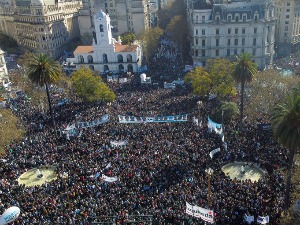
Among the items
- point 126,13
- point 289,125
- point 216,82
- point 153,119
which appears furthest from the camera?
point 126,13

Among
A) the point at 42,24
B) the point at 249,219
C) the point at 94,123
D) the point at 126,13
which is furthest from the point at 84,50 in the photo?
the point at 249,219

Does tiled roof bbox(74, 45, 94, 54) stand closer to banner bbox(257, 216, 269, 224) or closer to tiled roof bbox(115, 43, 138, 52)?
tiled roof bbox(115, 43, 138, 52)

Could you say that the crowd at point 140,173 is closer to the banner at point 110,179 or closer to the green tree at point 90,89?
the banner at point 110,179

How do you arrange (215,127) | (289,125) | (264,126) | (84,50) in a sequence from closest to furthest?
(289,125) < (264,126) < (215,127) < (84,50)

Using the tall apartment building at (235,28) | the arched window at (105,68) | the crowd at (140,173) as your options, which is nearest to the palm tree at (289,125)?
the crowd at (140,173)

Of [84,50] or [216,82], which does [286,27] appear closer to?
[216,82]
